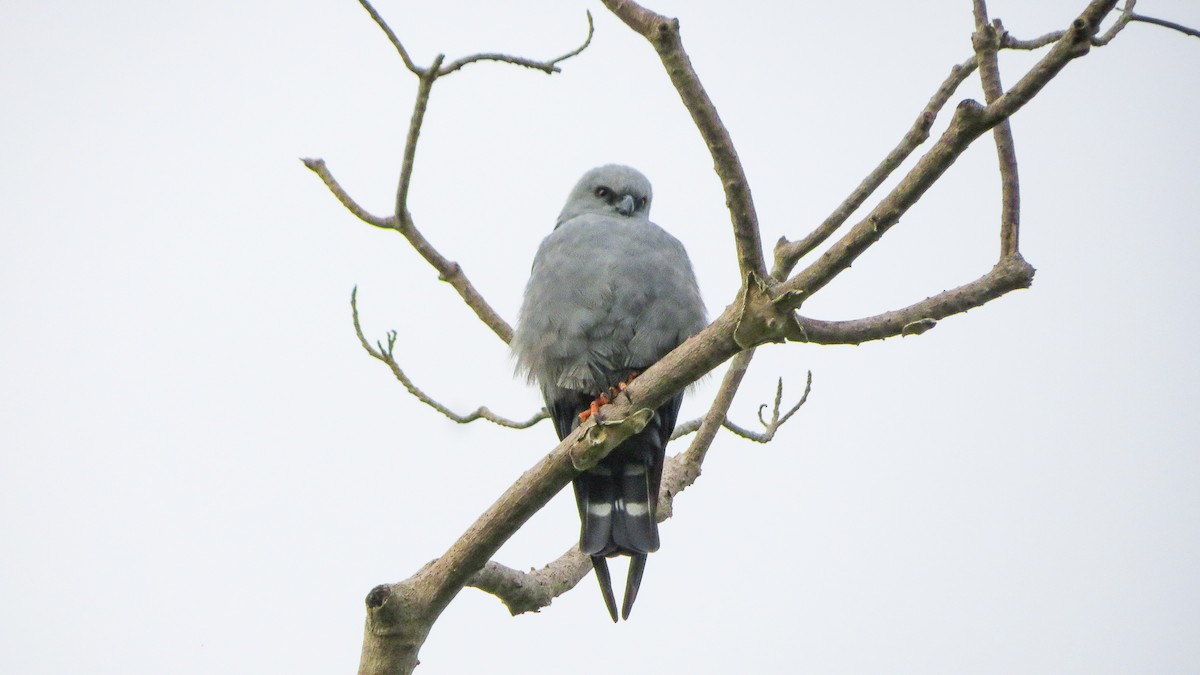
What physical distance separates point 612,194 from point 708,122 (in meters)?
2.46

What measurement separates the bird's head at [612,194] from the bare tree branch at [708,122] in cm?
226

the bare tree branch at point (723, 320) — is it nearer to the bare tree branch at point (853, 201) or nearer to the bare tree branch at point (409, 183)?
the bare tree branch at point (853, 201)

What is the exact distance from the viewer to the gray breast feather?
4.15m

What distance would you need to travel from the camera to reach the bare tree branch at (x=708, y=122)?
98.3 inches

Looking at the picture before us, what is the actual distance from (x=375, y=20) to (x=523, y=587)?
1.93 metres

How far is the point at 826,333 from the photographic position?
2.63m

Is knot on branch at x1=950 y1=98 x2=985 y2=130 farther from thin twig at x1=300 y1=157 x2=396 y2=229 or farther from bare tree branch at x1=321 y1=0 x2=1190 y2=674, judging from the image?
thin twig at x1=300 y1=157 x2=396 y2=229

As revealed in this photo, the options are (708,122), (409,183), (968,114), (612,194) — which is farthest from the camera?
(612,194)

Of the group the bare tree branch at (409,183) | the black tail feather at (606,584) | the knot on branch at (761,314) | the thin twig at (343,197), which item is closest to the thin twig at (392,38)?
the bare tree branch at (409,183)

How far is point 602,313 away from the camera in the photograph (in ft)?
13.6

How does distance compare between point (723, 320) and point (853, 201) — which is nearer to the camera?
point (723, 320)

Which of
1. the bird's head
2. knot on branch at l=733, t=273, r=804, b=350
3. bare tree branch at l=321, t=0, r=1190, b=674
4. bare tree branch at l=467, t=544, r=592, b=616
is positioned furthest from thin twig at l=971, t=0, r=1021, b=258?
the bird's head

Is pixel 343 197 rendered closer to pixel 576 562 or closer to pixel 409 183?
pixel 409 183

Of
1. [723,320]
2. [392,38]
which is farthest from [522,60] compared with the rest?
[723,320]
